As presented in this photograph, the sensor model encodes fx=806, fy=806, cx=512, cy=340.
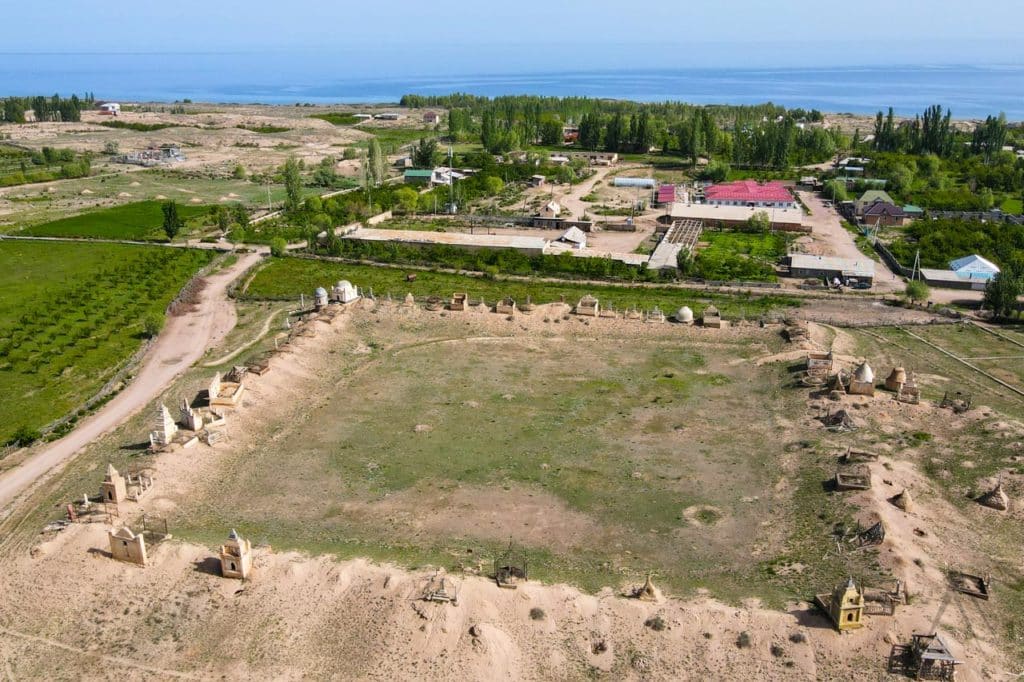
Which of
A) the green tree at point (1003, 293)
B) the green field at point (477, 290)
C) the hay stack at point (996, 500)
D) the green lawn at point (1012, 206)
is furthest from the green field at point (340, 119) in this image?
the hay stack at point (996, 500)

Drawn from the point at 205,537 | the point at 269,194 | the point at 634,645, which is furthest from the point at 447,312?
the point at 269,194

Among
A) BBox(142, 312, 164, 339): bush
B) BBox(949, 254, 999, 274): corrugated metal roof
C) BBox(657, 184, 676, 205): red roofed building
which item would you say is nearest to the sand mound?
BBox(142, 312, 164, 339): bush

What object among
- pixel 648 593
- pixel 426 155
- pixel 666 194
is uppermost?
pixel 426 155

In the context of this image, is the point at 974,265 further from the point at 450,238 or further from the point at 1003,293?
the point at 450,238

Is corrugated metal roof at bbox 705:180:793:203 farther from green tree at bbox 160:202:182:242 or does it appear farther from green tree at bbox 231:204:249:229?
green tree at bbox 160:202:182:242

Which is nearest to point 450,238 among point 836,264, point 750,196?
point 836,264

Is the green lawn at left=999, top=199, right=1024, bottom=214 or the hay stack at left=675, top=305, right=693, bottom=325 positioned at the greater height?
the green lawn at left=999, top=199, right=1024, bottom=214

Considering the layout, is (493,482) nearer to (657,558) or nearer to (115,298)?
(657,558)
